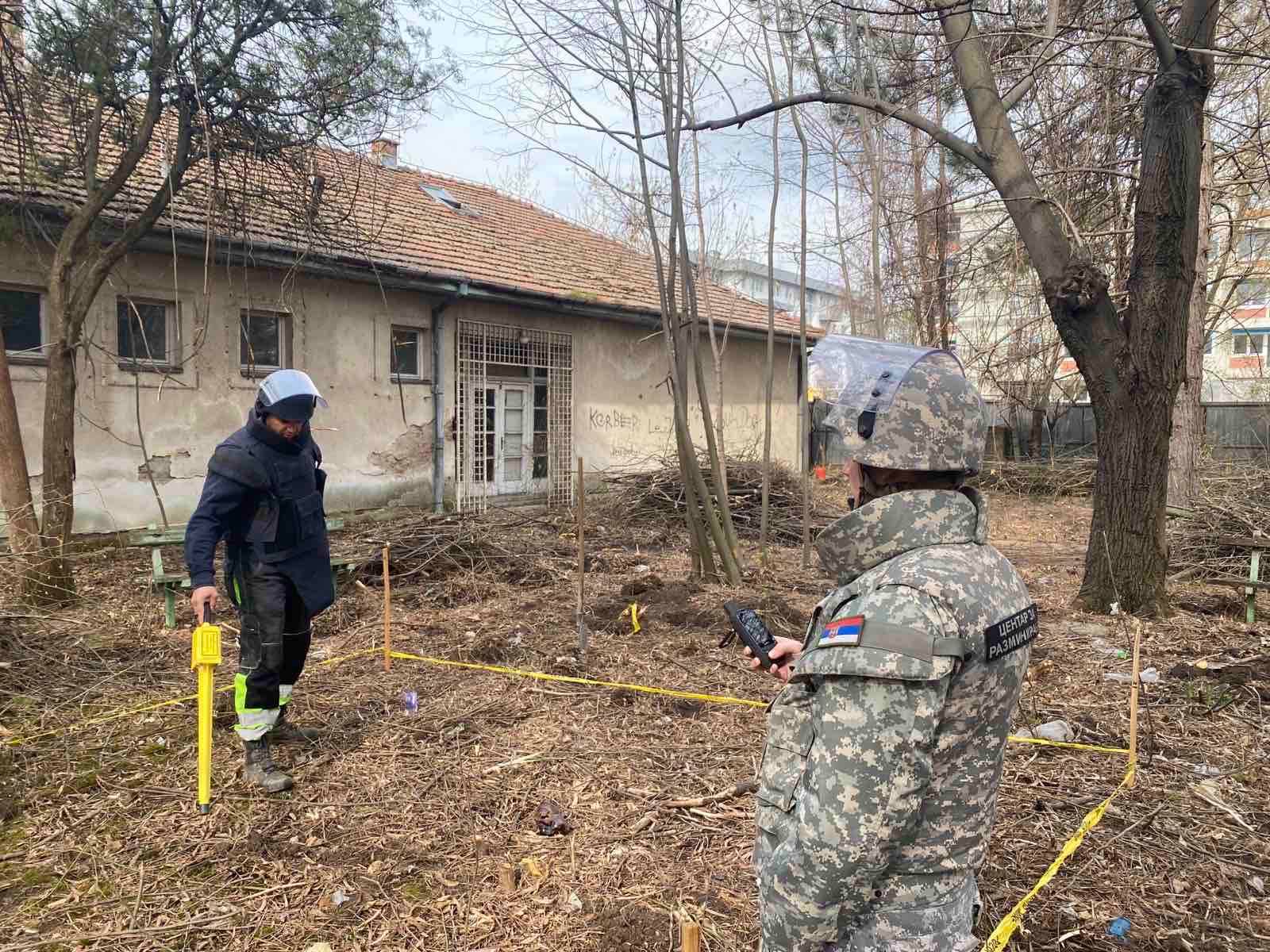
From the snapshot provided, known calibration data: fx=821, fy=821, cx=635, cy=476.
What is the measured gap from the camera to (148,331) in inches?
356

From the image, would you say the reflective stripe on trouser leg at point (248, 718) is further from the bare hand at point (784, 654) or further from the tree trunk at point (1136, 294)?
the tree trunk at point (1136, 294)

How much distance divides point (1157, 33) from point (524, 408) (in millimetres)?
9650

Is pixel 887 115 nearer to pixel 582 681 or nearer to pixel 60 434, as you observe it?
pixel 582 681

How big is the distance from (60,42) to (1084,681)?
28.9 ft

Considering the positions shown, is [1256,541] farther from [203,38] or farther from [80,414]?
[80,414]

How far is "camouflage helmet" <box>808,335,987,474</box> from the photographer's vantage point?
1.43 meters

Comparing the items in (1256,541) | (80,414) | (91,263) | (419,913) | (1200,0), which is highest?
(1200,0)

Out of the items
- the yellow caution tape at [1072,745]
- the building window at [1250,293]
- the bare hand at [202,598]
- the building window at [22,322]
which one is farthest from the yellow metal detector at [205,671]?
the building window at [1250,293]

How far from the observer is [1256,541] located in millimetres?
6910

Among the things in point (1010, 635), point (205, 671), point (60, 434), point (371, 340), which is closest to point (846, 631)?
point (1010, 635)

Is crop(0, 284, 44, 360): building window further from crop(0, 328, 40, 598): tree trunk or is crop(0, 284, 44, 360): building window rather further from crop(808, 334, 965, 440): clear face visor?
crop(808, 334, 965, 440): clear face visor

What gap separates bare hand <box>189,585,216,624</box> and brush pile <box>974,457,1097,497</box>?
14.6 meters

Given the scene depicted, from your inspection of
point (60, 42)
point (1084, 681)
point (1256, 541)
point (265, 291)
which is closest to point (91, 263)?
point (60, 42)

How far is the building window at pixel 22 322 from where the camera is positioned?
26.7 ft
